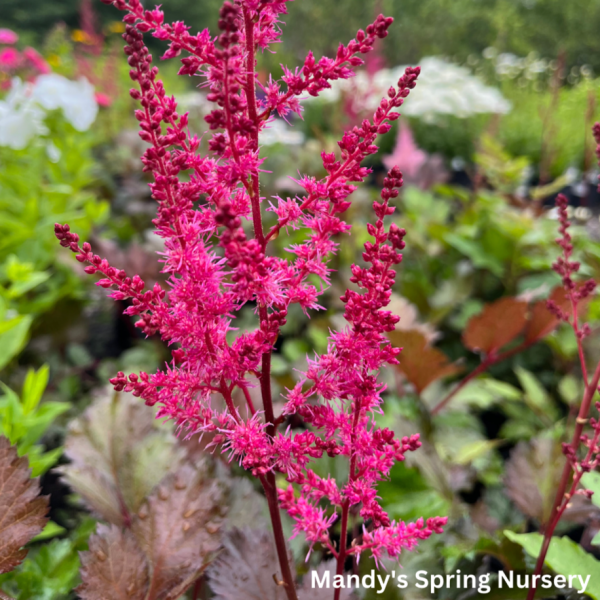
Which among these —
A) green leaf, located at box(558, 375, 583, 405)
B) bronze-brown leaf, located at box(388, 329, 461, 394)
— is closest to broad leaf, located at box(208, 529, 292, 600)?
bronze-brown leaf, located at box(388, 329, 461, 394)

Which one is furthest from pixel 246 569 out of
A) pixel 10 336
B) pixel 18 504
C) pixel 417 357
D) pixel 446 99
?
pixel 446 99

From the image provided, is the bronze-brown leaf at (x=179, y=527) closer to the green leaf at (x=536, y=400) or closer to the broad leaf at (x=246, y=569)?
the broad leaf at (x=246, y=569)

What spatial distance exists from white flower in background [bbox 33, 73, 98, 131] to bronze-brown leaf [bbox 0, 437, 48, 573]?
1669 mm

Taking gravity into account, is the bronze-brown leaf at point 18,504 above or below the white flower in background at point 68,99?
below

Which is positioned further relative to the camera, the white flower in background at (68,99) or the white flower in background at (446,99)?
the white flower in background at (446,99)

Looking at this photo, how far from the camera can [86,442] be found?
982 mm

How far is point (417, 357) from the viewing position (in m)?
1.25

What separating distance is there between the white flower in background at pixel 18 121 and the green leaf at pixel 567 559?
2.00 meters

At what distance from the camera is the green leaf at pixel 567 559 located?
714mm

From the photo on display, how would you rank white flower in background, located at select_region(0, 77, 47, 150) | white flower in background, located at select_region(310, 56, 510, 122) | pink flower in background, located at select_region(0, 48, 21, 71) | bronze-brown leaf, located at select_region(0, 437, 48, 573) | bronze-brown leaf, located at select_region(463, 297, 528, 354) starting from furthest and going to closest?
white flower in background, located at select_region(310, 56, 510, 122), pink flower in background, located at select_region(0, 48, 21, 71), white flower in background, located at select_region(0, 77, 47, 150), bronze-brown leaf, located at select_region(463, 297, 528, 354), bronze-brown leaf, located at select_region(0, 437, 48, 573)

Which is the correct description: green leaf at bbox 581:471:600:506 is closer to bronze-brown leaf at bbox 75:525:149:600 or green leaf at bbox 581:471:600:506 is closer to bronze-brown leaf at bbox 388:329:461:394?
bronze-brown leaf at bbox 388:329:461:394

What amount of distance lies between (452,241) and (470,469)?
97cm

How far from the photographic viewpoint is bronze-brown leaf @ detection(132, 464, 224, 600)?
73 cm

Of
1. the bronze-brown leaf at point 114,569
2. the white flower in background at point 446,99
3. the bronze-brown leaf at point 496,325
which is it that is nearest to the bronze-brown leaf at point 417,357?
the bronze-brown leaf at point 496,325
